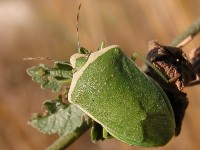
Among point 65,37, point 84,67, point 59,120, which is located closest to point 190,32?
point 84,67

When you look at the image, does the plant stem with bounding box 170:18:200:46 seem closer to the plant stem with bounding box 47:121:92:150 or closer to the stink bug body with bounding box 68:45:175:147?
the stink bug body with bounding box 68:45:175:147

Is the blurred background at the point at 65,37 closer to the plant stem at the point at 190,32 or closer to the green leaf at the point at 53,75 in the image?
the plant stem at the point at 190,32

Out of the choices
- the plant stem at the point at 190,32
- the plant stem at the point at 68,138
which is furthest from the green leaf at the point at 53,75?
the plant stem at the point at 190,32

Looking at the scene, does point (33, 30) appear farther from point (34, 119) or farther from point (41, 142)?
point (34, 119)

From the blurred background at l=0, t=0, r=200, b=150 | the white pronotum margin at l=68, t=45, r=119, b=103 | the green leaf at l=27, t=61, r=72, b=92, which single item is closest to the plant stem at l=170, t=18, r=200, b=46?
the white pronotum margin at l=68, t=45, r=119, b=103

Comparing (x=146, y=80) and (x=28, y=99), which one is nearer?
(x=146, y=80)

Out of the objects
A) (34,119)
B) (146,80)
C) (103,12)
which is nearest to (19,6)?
(103,12)
